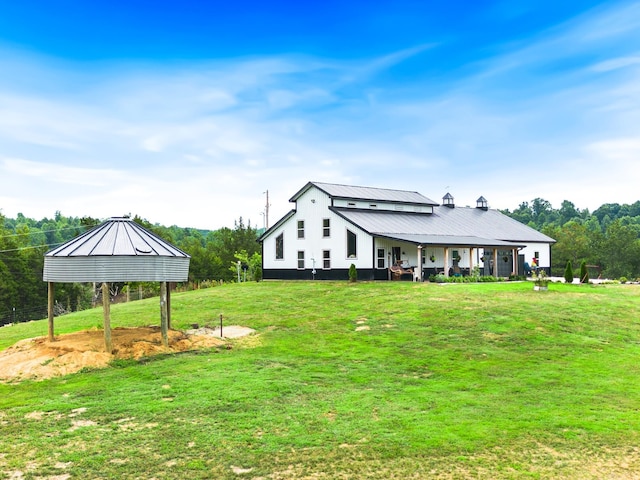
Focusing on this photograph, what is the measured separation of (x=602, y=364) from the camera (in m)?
17.0

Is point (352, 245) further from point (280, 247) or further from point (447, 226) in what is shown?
point (447, 226)

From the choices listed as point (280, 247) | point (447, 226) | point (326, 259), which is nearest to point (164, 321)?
point (326, 259)

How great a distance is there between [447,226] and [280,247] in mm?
14635

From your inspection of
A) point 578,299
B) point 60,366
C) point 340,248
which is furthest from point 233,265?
point 60,366

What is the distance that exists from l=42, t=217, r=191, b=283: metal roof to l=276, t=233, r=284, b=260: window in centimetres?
2411

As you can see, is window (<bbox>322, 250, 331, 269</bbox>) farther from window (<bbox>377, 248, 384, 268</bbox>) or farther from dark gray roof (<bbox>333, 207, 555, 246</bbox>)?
window (<bbox>377, 248, 384, 268</bbox>)

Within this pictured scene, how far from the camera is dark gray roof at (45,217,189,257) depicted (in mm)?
18016

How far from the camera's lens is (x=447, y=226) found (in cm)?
4700

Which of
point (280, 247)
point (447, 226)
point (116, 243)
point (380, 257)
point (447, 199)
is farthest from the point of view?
point (447, 199)

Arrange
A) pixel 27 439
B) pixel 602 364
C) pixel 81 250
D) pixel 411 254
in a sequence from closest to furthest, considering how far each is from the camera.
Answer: pixel 27 439
pixel 602 364
pixel 81 250
pixel 411 254

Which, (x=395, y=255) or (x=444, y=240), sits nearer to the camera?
(x=395, y=255)

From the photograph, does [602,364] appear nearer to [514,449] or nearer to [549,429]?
[549,429]

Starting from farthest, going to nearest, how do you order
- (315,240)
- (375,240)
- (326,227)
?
1. (315,240)
2. (326,227)
3. (375,240)

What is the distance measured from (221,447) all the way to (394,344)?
34.8 feet
